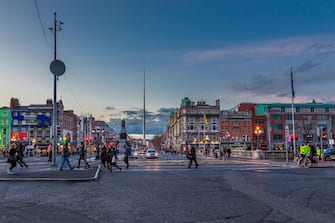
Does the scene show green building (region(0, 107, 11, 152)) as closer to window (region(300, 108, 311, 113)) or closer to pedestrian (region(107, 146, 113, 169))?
pedestrian (region(107, 146, 113, 169))

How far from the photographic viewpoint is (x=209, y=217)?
8.17m

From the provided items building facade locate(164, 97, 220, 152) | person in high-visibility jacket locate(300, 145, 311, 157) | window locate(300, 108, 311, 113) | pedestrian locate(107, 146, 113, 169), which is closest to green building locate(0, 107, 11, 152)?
building facade locate(164, 97, 220, 152)

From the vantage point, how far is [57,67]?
25.4 m

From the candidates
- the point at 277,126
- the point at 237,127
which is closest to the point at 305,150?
the point at 277,126

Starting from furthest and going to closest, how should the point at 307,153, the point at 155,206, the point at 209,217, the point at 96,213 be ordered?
the point at 307,153, the point at 155,206, the point at 96,213, the point at 209,217

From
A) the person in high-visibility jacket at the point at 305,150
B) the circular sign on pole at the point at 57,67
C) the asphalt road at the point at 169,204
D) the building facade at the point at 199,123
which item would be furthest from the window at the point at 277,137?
the asphalt road at the point at 169,204

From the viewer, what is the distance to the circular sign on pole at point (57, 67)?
2531 centimetres

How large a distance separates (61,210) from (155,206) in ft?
8.18


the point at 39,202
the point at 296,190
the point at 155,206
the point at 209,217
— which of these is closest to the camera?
the point at 209,217

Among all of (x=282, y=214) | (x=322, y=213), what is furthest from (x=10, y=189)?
(x=322, y=213)

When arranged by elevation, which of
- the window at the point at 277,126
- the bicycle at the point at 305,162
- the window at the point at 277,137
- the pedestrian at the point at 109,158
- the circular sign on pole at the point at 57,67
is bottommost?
the bicycle at the point at 305,162

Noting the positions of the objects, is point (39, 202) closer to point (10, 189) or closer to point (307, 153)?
point (10, 189)

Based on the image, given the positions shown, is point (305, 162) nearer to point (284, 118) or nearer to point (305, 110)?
point (284, 118)

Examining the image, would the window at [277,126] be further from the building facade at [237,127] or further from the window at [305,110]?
the window at [305,110]
